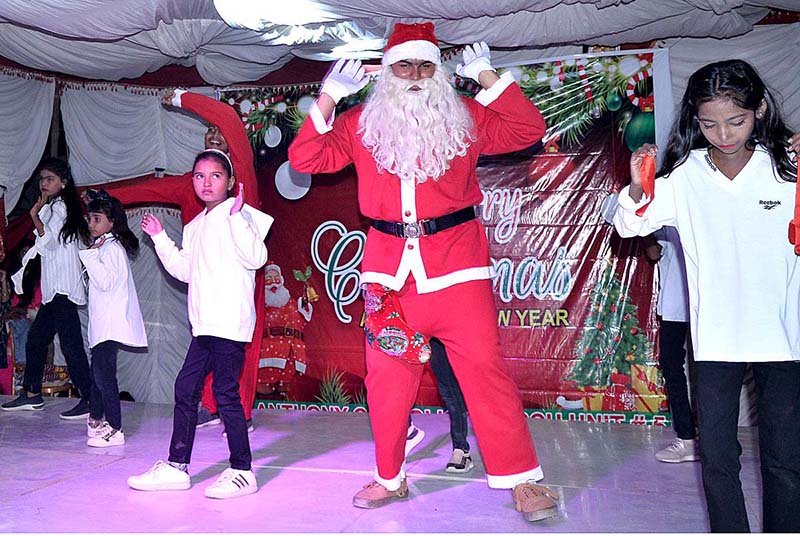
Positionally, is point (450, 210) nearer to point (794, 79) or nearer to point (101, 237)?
point (101, 237)

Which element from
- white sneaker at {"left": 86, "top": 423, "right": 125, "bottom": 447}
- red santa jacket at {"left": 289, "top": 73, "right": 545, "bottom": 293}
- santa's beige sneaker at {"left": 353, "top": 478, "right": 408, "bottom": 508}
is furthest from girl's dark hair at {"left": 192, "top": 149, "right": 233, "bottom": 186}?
white sneaker at {"left": 86, "top": 423, "right": 125, "bottom": 447}

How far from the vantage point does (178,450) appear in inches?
145

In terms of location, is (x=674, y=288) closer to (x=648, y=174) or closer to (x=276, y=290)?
(x=648, y=174)

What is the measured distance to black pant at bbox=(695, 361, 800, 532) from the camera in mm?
2355

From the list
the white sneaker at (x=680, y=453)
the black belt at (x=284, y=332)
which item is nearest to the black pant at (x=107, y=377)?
the black belt at (x=284, y=332)

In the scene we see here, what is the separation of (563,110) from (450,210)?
249 centimetres

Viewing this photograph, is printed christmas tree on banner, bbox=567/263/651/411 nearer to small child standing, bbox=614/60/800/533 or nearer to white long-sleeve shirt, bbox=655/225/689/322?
white long-sleeve shirt, bbox=655/225/689/322

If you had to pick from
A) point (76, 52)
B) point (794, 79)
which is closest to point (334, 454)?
point (76, 52)

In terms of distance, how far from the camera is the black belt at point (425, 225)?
3.27 m

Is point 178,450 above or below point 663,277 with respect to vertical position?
below

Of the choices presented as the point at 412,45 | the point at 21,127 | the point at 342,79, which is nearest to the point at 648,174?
the point at 412,45

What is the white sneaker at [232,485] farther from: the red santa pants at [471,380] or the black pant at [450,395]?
the black pant at [450,395]

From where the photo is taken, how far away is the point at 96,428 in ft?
15.3

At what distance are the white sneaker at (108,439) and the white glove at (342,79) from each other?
2359 millimetres
